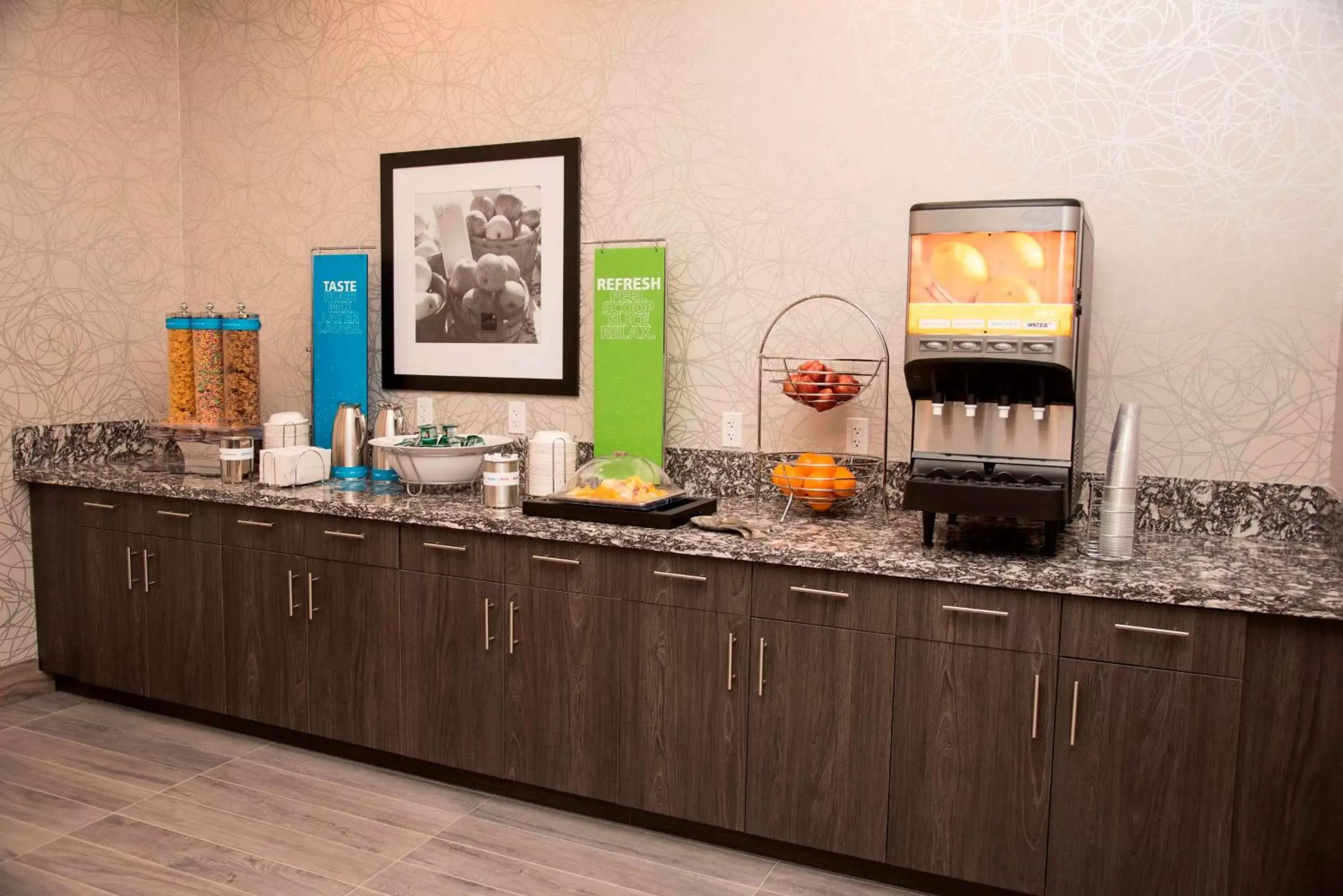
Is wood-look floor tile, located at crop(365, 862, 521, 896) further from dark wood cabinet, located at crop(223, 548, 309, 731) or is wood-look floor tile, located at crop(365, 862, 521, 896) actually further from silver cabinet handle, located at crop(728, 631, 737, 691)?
dark wood cabinet, located at crop(223, 548, 309, 731)

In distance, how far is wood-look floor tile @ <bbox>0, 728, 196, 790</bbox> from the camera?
3141 mm

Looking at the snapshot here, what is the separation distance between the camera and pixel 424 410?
12.5 ft

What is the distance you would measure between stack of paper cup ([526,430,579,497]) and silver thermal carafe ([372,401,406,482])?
64 centimetres

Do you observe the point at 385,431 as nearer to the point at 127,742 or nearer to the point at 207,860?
the point at 127,742

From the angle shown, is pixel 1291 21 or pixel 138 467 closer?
pixel 1291 21

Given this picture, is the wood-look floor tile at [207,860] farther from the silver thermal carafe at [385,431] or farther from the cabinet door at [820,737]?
the silver thermal carafe at [385,431]

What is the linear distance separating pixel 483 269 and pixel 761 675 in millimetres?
1797

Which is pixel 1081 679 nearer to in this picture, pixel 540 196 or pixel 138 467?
pixel 540 196

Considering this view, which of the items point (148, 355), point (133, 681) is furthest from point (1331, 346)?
point (148, 355)

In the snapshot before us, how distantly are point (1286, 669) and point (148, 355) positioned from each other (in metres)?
4.03

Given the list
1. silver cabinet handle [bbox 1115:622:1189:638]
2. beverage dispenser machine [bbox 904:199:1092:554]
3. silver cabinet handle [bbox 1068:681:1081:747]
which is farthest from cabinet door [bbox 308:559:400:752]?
silver cabinet handle [bbox 1115:622:1189:638]

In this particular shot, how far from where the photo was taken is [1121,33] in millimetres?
2736

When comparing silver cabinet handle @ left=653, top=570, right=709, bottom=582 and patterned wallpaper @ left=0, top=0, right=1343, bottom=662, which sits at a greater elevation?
patterned wallpaper @ left=0, top=0, right=1343, bottom=662

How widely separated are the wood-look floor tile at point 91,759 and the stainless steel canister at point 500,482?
125 cm
